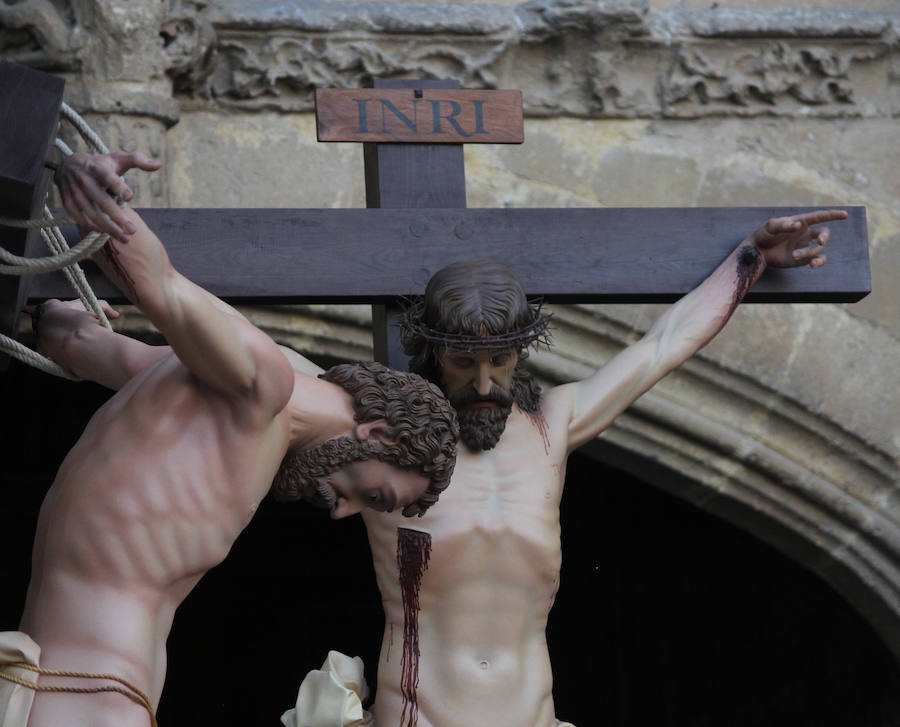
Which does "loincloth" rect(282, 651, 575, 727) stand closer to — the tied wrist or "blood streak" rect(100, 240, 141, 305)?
the tied wrist

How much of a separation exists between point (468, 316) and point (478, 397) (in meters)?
0.17

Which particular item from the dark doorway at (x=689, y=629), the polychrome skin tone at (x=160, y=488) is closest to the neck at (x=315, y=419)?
the polychrome skin tone at (x=160, y=488)

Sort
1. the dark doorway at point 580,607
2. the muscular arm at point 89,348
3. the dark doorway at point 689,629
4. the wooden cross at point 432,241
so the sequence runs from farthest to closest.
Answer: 1. the dark doorway at point 580,607
2. the dark doorway at point 689,629
3. the wooden cross at point 432,241
4. the muscular arm at point 89,348

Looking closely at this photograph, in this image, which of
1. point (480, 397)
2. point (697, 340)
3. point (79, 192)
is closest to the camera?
point (79, 192)

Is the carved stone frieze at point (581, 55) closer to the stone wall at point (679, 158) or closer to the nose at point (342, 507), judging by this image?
the stone wall at point (679, 158)

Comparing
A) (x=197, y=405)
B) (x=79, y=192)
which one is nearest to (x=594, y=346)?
(x=197, y=405)

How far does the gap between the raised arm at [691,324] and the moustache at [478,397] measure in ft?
0.66

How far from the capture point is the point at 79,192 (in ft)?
9.71

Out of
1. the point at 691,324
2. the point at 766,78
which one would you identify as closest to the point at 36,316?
the point at 691,324

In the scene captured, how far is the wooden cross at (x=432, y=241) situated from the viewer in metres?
3.93

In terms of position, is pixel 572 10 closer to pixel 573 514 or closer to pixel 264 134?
pixel 264 134

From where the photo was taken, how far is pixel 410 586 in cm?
380

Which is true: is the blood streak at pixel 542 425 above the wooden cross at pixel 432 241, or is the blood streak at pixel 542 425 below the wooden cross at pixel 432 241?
below

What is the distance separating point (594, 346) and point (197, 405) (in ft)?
6.62
